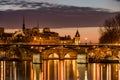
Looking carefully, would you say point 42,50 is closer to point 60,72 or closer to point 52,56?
point 60,72


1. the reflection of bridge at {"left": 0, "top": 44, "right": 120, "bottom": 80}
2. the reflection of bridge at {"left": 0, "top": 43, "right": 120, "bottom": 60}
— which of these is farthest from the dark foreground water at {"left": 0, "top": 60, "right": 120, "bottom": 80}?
the reflection of bridge at {"left": 0, "top": 43, "right": 120, "bottom": 60}

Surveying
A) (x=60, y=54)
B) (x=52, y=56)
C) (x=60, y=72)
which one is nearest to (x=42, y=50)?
(x=60, y=72)

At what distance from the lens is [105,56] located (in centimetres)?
8400

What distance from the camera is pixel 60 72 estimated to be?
73.6m

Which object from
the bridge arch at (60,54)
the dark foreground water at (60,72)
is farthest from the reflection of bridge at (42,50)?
the dark foreground water at (60,72)

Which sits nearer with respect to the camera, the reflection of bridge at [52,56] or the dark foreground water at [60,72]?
the dark foreground water at [60,72]

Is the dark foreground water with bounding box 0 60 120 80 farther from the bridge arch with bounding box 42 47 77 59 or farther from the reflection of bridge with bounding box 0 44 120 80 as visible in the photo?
the bridge arch with bounding box 42 47 77 59

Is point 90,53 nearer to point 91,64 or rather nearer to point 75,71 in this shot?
point 91,64

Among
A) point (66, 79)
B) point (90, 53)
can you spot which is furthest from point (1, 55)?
point (66, 79)

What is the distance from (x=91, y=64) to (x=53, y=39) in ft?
95.2

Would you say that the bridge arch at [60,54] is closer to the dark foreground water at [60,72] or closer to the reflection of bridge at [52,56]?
the reflection of bridge at [52,56]

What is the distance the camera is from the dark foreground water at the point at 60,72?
66750 mm

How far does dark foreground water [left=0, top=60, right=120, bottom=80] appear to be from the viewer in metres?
66.8

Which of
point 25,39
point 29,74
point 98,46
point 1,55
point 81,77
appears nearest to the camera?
point 81,77
